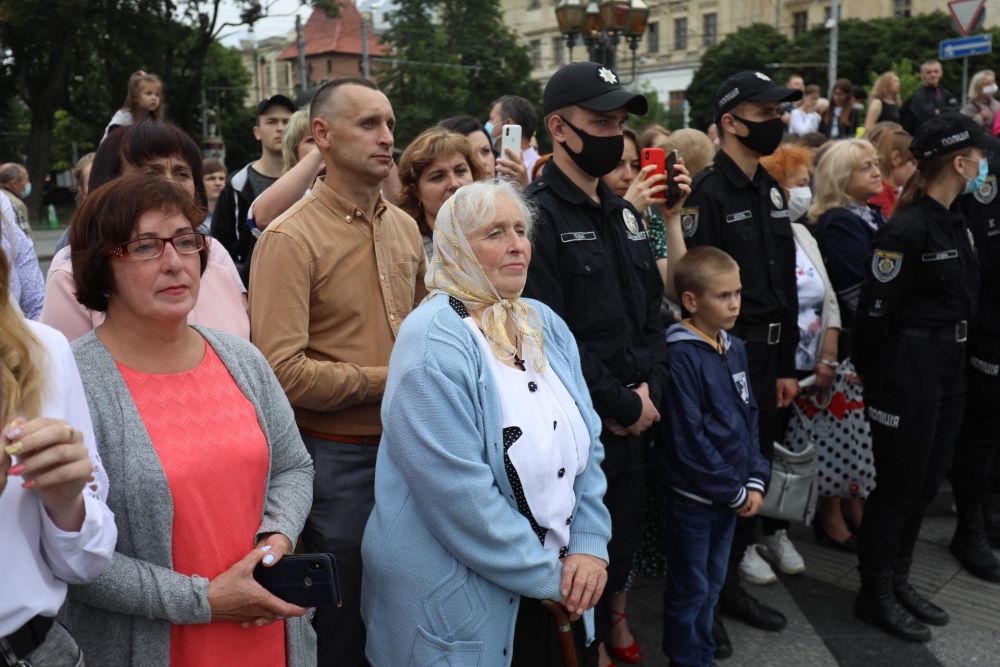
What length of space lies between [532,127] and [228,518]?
4630 millimetres

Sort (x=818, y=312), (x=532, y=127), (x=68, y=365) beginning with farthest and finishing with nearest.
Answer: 1. (x=532, y=127)
2. (x=818, y=312)
3. (x=68, y=365)

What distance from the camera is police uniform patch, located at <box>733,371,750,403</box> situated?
3723mm

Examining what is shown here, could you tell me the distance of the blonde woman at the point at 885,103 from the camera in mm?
10352

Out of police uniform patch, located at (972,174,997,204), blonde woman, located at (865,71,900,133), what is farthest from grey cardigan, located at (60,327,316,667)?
blonde woman, located at (865,71,900,133)

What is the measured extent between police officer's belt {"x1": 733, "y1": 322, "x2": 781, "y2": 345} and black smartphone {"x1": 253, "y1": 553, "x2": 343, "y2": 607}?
8.45ft

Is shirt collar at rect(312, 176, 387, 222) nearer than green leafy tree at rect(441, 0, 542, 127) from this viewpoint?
Yes

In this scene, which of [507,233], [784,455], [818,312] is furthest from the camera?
[818,312]

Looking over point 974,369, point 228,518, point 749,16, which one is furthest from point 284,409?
point 749,16

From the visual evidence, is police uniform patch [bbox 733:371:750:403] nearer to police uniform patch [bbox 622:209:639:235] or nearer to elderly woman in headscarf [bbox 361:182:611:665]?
police uniform patch [bbox 622:209:639:235]

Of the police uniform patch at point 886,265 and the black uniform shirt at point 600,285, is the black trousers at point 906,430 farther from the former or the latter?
the black uniform shirt at point 600,285

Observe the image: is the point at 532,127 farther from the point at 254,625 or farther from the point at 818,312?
the point at 254,625

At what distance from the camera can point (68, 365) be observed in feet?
6.01

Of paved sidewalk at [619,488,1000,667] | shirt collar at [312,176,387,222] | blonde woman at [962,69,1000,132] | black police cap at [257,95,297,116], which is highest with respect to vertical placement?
blonde woman at [962,69,1000,132]

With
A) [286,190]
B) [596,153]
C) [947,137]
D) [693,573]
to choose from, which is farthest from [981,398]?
[286,190]
